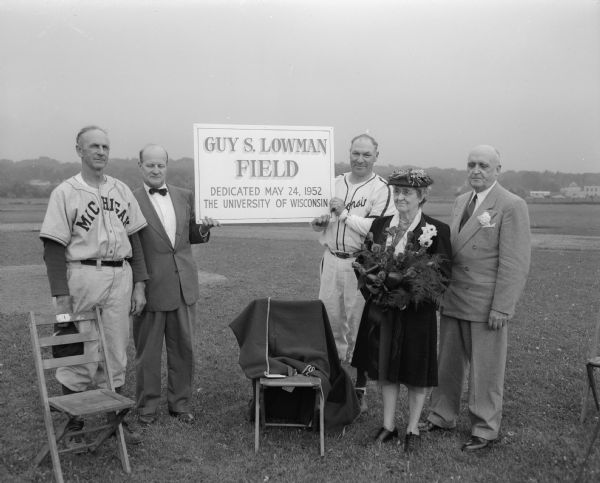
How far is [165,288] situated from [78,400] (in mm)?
1180

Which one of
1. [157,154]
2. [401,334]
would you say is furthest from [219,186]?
[401,334]

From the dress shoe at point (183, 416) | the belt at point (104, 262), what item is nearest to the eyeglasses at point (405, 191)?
the belt at point (104, 262)

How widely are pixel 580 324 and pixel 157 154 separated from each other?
699cm

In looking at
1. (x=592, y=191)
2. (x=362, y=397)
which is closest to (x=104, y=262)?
(x=362, y=397)

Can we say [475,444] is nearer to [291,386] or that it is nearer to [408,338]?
[408,338]

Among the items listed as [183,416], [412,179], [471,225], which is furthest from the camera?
[183,416]

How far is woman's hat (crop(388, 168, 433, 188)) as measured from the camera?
14.0 ft

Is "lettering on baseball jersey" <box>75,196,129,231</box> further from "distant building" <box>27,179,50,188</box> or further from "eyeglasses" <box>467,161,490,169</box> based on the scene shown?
"distant building" <box>27,179,50,188</box>

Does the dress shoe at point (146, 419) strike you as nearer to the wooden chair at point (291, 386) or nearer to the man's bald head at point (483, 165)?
the wooden chair at point (291, 386)

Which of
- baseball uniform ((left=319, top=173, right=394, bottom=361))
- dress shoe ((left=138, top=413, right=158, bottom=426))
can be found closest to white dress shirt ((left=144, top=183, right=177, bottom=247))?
baseball uniform ((left=319, top=173, right=394, bottom=361))

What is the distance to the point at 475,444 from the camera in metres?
4.52

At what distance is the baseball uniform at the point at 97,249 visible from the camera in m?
4.33

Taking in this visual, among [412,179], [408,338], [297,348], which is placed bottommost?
[297,348]

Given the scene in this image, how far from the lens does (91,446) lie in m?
4.12
